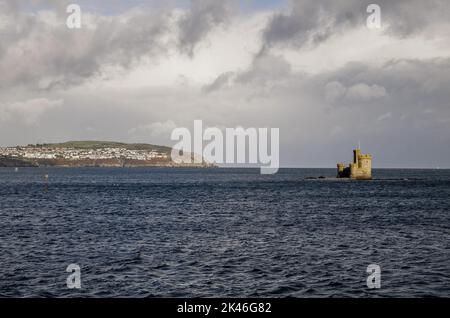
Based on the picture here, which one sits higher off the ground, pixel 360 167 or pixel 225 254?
pixel 360 167

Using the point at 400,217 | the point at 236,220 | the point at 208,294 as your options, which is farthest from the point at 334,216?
the point at 208,294

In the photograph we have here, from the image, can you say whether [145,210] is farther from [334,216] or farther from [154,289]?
[154,289]

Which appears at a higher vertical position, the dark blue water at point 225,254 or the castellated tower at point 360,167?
the castellated tower at point 360,167

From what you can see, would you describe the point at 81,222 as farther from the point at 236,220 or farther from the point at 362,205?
the point at 362,205

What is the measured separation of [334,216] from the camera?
6241 cm

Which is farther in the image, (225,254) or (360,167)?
(360,167)

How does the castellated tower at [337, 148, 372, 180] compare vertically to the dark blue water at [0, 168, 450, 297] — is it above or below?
above

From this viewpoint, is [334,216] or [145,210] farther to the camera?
[145,210]

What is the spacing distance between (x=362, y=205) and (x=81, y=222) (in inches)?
1820

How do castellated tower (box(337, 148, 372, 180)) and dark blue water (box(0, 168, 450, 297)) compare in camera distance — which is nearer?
dark blue water (box(0, 168, 450, 297))

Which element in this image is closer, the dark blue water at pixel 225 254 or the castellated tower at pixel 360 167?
the dark blue water at pixel 225 254
